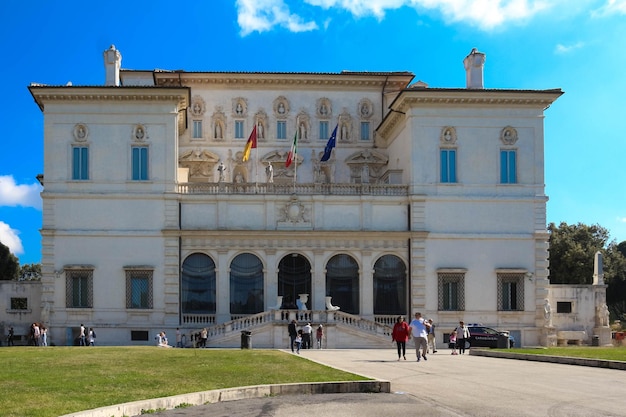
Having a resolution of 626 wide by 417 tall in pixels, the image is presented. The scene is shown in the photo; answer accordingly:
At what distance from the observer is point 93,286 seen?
49250 mm

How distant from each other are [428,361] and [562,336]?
76.4 ft

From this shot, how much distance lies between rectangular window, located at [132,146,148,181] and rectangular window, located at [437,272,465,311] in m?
18.8

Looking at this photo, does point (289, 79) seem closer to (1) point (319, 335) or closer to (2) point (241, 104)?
(2) point (241, 104)

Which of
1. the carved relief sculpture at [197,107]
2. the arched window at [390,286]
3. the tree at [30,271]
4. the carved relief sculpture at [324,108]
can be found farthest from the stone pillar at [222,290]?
the tree at [30,271]

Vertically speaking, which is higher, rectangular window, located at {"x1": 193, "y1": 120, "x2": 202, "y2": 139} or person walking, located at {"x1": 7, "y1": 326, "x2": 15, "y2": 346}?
rectangular window, located at {"x1": 193, "y1": 120, "x2": 202, "y2": 139}

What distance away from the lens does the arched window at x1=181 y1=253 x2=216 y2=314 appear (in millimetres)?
49812

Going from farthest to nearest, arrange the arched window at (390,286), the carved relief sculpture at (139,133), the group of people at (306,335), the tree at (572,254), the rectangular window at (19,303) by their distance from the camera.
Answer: the tree at (572,254), the rectangular window at (19,303), the arched window at (390,286), the carved relief sculpture at (139,133), the group of people at (306,335)

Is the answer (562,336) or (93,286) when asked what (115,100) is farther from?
(562,336)

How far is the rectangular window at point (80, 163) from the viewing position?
165 ft

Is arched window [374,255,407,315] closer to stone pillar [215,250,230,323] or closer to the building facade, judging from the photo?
the building facade

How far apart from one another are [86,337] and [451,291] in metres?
21.6

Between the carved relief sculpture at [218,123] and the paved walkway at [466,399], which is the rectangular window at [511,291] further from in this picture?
the paved walkway at [466,399]

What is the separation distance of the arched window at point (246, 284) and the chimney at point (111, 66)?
1377 centimetres

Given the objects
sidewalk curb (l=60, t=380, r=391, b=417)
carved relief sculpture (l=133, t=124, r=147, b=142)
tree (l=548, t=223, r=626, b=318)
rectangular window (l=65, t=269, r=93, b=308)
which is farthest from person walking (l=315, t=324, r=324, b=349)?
tree (l=548, t=223, r=626, b=318)
